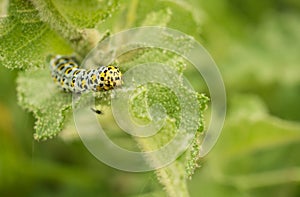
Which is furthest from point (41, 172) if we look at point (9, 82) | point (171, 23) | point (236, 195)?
point (171, 23)

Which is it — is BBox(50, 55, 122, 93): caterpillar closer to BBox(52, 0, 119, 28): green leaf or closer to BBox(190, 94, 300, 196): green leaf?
BBox(52, 0, 119, 28): green leaf

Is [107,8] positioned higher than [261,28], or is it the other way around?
[261,28]

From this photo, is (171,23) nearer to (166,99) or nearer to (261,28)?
(166,99)

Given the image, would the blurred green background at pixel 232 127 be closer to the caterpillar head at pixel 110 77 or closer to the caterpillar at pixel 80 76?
the caterpillar at pixel 80 76

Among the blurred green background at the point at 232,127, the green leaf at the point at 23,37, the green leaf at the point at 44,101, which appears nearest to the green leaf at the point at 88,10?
the green leaf at the point at 23,37

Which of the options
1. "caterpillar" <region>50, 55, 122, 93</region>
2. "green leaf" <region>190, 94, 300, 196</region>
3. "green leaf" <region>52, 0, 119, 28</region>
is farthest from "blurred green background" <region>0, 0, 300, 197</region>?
"green leaf" <region>52, 0, 119, 28</region>

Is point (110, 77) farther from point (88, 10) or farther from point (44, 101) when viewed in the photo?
point (44, 101)

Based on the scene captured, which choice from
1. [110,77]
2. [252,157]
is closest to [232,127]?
[252,157]
